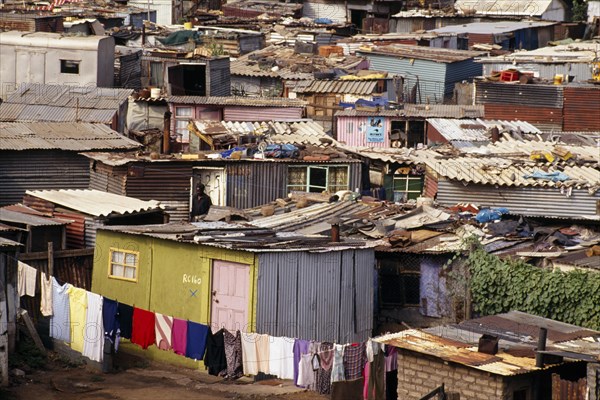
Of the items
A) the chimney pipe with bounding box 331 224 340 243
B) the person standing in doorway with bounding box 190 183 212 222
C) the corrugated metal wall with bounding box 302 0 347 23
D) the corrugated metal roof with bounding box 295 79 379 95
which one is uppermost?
the corrugated metal wall with bounding box 302 0 347 23

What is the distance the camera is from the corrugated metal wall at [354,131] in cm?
3703

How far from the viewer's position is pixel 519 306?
23.4 m

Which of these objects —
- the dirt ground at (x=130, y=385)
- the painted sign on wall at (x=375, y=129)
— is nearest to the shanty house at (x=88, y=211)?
the dirt ground at (x=130, y=385)

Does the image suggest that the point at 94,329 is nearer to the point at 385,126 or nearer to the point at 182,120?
the point at 182,120

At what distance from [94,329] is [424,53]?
2527 cm

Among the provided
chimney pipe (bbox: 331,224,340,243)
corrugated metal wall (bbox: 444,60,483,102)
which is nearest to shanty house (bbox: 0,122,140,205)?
chimney pipe (bbox: 331,224,340,243)

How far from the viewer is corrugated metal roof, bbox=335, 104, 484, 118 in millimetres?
36938

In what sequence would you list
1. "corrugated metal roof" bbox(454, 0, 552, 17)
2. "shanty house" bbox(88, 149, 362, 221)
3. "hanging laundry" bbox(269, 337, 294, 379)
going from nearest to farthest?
"hanging laundry" bbox(269, 337, 294, 379)
"shanty house" bbox(88, 149, 362, 221)
"corrugated metal roof" bbox(454, 0, 552, 17)

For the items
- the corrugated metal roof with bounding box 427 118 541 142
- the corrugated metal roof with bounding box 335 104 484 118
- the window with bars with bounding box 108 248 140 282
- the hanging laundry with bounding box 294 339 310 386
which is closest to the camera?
the hanging laundry with bounding box 294 339 310 386

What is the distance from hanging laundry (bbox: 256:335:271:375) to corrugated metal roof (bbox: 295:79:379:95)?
19.8 meters

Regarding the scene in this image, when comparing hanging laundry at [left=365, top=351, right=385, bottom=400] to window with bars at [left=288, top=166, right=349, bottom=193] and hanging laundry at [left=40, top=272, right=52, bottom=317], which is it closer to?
hanging laundry at [left=40, top=272, right=52, bottom=317]

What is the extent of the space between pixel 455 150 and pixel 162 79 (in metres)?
12.1

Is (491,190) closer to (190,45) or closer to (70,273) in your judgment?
(70,273)

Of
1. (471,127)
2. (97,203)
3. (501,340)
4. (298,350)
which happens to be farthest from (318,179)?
(501,340)
